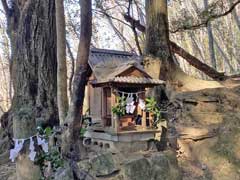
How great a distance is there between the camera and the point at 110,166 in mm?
2855

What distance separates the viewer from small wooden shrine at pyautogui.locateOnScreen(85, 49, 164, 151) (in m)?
2.83

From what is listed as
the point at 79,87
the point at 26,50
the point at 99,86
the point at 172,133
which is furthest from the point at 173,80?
the point at 79,87

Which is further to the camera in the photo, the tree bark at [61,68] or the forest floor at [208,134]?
the forest floor at [208,134]

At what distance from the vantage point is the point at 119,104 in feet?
9.33

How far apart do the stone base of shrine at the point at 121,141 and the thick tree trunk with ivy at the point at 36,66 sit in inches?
19.2

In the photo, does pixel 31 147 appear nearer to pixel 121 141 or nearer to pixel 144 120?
pixel 121 141

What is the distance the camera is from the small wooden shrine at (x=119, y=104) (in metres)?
2.83

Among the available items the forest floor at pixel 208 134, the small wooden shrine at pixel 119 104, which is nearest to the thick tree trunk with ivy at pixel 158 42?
the forest floor at pixel 208 134

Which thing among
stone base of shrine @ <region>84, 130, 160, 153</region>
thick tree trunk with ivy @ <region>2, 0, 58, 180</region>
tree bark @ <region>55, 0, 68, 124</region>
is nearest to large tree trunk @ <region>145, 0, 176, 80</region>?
stone base of shrine @ <region>84, 130, 160, 153</region>

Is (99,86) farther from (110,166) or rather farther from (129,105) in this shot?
(110,166)

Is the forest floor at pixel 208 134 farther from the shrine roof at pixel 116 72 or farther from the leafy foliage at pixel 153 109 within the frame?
the shrine roof at pixel 116 72

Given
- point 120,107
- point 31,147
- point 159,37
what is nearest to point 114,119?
point 120,107

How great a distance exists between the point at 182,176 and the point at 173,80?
251 cm

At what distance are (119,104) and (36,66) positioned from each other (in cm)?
100
